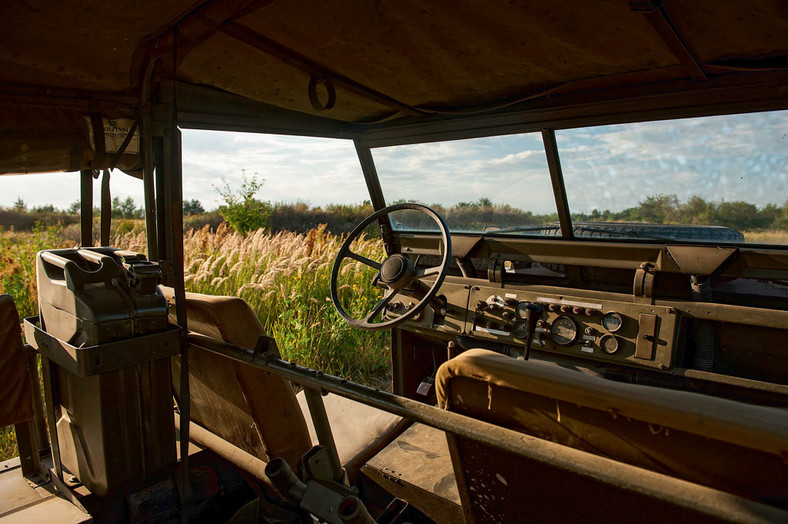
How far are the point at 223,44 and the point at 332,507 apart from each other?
175 cm

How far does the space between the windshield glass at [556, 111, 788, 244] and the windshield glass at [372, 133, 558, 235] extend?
182 mm

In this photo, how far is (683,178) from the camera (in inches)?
99.2

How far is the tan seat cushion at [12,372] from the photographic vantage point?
1897 millimetres

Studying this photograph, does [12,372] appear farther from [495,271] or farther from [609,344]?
[609,344]

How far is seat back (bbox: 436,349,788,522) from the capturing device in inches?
34.8

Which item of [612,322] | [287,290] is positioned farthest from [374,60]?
[287,290]

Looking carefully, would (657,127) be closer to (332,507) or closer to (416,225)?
(416,225)

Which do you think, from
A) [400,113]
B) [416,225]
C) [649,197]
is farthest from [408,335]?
[649,197]

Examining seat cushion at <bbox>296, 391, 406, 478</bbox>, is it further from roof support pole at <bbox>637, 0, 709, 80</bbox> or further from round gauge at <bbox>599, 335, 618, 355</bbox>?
roof support pole at <bbox>637, 0, 709, 80</bbox>

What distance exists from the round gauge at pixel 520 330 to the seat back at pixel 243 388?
Answer: 1.31 metres

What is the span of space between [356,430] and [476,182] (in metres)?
1.67

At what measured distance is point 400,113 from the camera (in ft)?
10.1

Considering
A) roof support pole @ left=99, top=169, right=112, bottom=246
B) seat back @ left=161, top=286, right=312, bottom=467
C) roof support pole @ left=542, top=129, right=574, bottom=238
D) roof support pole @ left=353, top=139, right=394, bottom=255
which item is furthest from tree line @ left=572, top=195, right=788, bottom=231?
roof support pole @ left=99, top=169, right=112, bottom=246

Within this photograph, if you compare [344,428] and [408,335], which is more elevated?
[408,335]
